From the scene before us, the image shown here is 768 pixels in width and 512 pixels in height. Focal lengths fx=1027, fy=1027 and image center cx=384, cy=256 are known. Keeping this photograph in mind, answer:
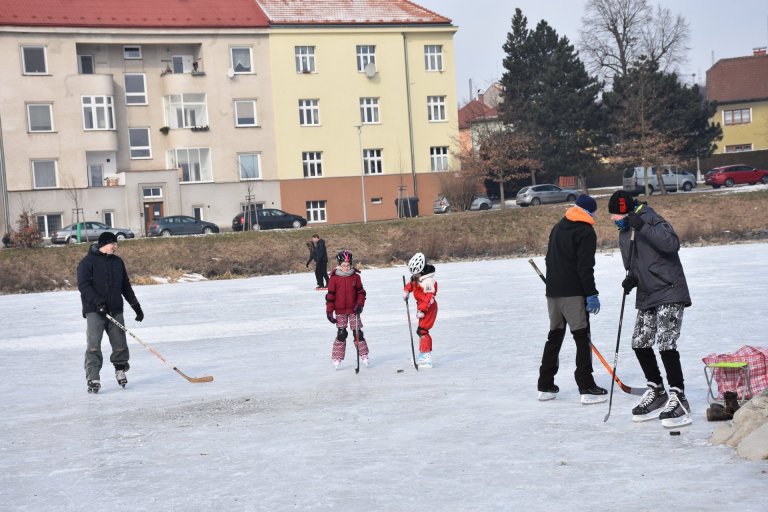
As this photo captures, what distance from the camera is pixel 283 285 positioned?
30500mm

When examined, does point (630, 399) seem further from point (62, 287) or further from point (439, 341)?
point (62, 287)

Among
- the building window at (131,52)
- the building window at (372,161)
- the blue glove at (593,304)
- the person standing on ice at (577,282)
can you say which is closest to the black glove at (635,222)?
the person standing on ice at (577,282)

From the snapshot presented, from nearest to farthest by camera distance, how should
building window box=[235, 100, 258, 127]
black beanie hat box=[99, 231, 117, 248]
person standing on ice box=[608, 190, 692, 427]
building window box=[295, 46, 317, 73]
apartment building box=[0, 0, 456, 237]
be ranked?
person standing on ice box=[608, 190, 692, 427] → black beanie hat box=[99, 231, 117, 248] → apartment building box=[0, 0, 456, 237] → building window box=[235, 100, 258, 127] → building window box=[295, 46, 317, 73]

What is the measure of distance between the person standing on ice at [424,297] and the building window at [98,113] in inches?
1875

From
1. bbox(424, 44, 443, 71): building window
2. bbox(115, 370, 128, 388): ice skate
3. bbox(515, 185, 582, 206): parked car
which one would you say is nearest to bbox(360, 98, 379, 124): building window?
bbox(424, 44, 443, 71): building window

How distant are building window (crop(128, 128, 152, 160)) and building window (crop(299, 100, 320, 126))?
9.02 meters

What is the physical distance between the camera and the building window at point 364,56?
62.3 meters

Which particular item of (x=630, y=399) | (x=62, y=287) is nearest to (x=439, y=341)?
(x=630, y=399)

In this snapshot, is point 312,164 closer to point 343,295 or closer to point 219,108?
point 219,108

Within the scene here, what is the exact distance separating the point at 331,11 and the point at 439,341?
50.2 metres

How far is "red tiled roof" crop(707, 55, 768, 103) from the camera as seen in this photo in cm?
8512

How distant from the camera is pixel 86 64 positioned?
57.8 m

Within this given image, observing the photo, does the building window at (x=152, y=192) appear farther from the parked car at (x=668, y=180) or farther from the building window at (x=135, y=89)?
the parked car at (x=668, y=180)

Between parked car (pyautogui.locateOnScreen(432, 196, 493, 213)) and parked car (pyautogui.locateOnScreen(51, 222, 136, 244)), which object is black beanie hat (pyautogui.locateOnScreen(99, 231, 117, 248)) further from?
parked car (pyautogui.locateOnScreen(432, 196, 493, 213))
